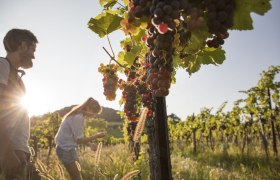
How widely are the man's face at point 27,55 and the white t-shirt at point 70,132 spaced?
7.33ft

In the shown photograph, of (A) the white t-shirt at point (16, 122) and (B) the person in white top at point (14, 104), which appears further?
(A) the white t-shirt at point (16, 122)

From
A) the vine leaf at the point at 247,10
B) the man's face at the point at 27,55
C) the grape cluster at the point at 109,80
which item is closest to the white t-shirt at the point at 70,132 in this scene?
the man's face at the point at 27,55

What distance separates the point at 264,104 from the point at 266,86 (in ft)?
3.02

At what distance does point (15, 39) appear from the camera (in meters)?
3.24

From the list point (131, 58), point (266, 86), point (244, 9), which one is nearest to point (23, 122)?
point (131, 58)

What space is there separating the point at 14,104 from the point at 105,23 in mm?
1415

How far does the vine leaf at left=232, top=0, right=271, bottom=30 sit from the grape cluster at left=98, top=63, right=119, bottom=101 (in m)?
1.74

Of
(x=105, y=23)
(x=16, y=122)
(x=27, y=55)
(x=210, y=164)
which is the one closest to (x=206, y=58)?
(x=105, y=23)

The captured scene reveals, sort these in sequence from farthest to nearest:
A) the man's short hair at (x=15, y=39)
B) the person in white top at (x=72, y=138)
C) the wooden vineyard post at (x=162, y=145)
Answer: the person in white top at (x=72, y=138)
the man's short hair at (x=15, y=39)
the wooden vineyard post at (x=162, y=145)

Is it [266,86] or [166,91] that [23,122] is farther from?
[266,86]

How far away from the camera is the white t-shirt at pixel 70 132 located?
5.31 meters

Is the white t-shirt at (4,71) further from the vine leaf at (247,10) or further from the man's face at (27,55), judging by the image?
the vine leaf at (247,10)

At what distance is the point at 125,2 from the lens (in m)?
2.14

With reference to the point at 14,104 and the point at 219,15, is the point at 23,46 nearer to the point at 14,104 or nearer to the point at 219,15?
the point at 14,104
